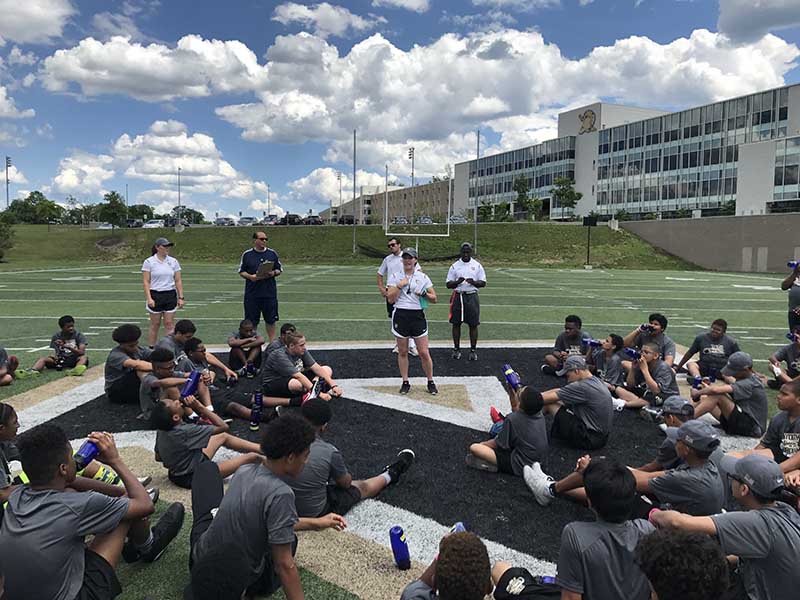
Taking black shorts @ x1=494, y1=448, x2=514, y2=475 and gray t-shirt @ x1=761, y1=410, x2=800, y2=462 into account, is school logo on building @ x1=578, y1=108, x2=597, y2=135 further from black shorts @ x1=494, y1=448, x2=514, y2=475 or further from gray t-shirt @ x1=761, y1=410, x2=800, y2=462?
black shorts @ x1=494, y1=448, x2=514, y2=475

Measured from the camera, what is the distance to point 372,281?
26125 millimetres

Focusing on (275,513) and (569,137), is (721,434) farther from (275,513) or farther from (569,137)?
(569,137)

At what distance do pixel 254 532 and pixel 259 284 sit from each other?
6.59 meters

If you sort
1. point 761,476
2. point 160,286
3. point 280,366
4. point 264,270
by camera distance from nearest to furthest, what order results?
point 761,476 < point 280,366 < point 264,270 < point 160,286

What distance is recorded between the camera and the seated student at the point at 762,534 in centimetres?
270

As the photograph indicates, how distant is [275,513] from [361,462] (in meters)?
2.33

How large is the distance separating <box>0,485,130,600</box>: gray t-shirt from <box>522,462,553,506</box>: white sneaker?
304 cm

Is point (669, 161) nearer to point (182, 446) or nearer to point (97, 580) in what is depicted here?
point (182, 446)

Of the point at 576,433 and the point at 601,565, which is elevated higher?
the point at 601,565

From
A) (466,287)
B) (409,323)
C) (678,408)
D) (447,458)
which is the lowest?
(447,458)

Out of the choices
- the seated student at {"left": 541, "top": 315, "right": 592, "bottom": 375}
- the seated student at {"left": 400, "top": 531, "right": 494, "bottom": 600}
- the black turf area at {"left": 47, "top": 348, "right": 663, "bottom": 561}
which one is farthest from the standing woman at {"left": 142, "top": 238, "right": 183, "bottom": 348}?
the seated student at {"left": 400, "top": 531, "right": 494, "bottom": 600}

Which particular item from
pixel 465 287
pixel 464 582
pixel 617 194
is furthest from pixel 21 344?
pixel 617 194

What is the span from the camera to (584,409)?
17.5ft

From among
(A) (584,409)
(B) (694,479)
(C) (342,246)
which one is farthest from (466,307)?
(C) (342,246)
